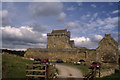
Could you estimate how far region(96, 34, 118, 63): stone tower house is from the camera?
3300 cm

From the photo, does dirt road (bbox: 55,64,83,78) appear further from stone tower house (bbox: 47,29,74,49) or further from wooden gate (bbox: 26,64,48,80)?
stone tower house (bbox: 47,29,74,49)

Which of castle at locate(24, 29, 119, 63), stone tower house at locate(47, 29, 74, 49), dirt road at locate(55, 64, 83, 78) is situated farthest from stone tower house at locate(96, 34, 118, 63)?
stone tower house at locate(47, 29, 74, 49)

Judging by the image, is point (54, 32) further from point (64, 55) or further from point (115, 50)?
point (115, 50)

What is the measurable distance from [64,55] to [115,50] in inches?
582

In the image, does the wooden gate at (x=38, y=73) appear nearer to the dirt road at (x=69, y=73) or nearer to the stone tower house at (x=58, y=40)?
the dirt road at (x=69, y=73)

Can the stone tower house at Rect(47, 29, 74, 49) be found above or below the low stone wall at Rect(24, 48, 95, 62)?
above

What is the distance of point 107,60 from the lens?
33406 mm

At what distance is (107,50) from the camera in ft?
111

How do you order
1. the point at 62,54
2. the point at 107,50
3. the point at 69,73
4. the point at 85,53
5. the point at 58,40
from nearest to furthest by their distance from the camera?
the point at 69,73 < the point at 107,50 < the point at 85,53 < the point at 62,54 < the point at 58,40

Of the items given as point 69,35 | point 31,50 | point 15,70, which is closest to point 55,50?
point 31,50


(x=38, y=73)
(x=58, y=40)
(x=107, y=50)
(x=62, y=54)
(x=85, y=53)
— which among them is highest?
(x=58, y=40)

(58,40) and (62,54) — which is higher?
(58,40)

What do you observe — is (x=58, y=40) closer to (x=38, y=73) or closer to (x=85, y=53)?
(x=85, y=53)

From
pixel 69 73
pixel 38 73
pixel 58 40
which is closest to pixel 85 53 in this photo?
pixel 58 40
